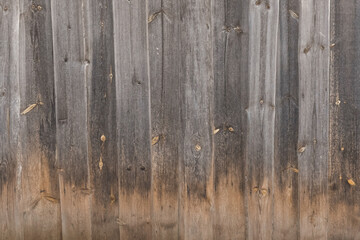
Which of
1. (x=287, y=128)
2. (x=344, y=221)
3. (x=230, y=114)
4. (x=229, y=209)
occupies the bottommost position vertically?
(x=344, y=221)

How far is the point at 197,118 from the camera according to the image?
256 centimetres

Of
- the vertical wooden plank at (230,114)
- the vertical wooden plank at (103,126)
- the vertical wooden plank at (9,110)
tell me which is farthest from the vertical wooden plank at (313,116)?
the vertical wooden plank at (9,110)

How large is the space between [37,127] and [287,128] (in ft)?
5.41

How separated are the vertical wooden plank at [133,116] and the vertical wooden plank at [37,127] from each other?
18.1 inches

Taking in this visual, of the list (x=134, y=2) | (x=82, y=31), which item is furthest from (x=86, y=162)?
(x=134, y=2)

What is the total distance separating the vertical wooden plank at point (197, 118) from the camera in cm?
252

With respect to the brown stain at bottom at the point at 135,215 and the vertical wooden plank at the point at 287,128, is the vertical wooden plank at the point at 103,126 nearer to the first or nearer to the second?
the brown stain at bottom at the point at 135,215

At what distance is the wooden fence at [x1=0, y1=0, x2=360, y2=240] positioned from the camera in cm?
252

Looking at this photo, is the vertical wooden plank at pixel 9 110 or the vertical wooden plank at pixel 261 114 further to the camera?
the vertical wooden plank at pixel 9 110

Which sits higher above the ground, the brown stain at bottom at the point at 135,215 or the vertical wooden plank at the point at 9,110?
the vertical wooden plank at the point at 9,110

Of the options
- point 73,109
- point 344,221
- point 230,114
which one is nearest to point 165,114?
point 230,114

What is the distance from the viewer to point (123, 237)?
263cm

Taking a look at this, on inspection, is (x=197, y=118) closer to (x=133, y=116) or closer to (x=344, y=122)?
(x=133, y=116)

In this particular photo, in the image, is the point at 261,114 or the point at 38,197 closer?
the point at 261,114
